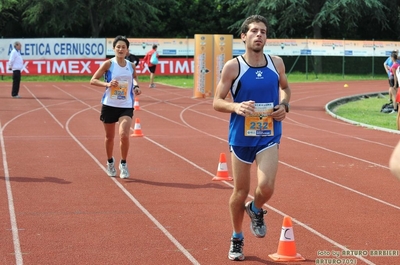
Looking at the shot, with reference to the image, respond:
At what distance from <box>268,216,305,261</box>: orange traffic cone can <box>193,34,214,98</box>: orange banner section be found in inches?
911

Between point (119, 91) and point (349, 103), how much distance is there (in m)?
19.0

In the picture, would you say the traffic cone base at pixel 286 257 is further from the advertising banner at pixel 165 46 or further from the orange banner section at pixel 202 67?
the advertising banner at pixel 165 46

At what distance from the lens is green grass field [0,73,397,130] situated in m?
22.1

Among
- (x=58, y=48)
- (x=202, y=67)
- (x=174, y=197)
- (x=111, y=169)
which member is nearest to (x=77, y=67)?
(x=58, y=48)

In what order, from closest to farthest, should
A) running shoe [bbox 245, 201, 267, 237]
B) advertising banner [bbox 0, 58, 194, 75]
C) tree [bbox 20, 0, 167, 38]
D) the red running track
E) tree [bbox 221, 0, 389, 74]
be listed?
1. running shoe [bbox 245, 201, 267, 237]
2. the red running track
3. advertising banner [bbox 0, 58, 194, 75]
4. tree [bbox 20, 0, 167, 38]
5. tree [bbox 221, 0, 389, 74]

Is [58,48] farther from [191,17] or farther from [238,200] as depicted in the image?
[238,200]

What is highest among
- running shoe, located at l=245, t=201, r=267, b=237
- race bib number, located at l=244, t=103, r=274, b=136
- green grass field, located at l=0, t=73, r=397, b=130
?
race bib number, located at l=244, t=103, r=274, b=136

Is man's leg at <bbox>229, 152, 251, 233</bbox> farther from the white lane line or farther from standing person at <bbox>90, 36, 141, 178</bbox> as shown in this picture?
standing person at <bbox>90, 36, 141, 178</bbox>

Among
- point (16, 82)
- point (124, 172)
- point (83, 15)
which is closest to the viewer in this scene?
point (124, 172)

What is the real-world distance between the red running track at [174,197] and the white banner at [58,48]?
790 inches

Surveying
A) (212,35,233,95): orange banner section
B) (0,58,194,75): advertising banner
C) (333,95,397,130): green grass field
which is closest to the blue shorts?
(333,95,397,130): green grass field

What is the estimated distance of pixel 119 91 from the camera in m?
11.2

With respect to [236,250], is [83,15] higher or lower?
higher

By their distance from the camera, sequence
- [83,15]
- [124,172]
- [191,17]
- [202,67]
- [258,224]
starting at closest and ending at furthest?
[258,224] → [124,172] → [202,67] → [83,15] → [191,17]
